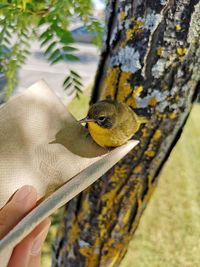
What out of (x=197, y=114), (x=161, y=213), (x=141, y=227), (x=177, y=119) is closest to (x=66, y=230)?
(x=177, y=119)

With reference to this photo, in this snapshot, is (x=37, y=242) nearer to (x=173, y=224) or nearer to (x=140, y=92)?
(x=140, y=92)

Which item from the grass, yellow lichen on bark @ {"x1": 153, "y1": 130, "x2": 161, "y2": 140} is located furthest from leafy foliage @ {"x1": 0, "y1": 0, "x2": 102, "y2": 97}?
the grass

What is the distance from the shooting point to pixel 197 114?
26.4ft

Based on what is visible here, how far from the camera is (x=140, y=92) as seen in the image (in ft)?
5.16

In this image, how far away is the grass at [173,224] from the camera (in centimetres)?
378

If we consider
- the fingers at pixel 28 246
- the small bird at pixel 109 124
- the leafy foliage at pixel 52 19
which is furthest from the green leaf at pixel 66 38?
the fingers at pixel 28 246

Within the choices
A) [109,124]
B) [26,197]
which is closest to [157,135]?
[109,124]

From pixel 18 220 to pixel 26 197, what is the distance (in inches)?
2.9

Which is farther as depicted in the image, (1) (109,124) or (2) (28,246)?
(1) (109,124)

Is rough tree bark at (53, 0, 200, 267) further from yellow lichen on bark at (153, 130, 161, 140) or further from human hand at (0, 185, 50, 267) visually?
human hand at (0, 185, 50, 267)

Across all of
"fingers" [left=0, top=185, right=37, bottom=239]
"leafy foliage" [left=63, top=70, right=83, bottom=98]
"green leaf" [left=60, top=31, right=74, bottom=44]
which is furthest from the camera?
"leafy foliage" [left=63, top=70, right=83, bottom=98]

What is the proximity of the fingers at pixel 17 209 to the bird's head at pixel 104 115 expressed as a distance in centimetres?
31

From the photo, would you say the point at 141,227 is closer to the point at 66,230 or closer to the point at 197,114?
the point at 66,230

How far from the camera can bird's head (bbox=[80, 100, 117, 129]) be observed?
1282mm
